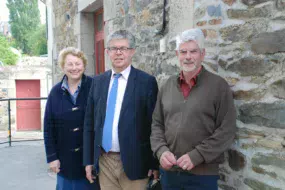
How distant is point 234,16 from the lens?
2.17 metres

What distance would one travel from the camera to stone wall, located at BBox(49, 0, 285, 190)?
1.90 metres

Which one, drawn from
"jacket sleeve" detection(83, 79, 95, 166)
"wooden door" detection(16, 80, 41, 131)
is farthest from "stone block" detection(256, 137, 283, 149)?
"wooden door" detection(16, 80, 41, 131)

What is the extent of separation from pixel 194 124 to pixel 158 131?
0.27 meters

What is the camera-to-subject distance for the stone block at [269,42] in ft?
6.13

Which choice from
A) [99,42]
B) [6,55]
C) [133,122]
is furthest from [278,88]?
[6,55]

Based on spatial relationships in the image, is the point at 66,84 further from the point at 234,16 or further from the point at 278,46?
the point at 278,46

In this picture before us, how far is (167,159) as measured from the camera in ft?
6.41

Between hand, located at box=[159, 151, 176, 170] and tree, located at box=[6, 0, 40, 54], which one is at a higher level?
tree, located at box=[6, 0, 40, 54]

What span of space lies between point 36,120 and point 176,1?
575 inches

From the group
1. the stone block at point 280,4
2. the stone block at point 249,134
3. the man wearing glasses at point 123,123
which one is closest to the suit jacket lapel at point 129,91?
the man wearing glasses at point 123,123

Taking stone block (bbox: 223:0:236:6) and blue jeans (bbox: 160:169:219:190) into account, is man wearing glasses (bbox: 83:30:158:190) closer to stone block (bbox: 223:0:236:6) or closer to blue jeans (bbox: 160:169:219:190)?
blue jeans (bbox: 160:169:219:190)

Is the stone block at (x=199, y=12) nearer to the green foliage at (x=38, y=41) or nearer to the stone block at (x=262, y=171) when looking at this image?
the stone block at (x=262, y=171)

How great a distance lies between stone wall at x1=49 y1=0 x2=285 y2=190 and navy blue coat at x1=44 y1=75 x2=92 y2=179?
1065 millimetres

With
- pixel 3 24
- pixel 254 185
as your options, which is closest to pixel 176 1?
pixel 254 185
